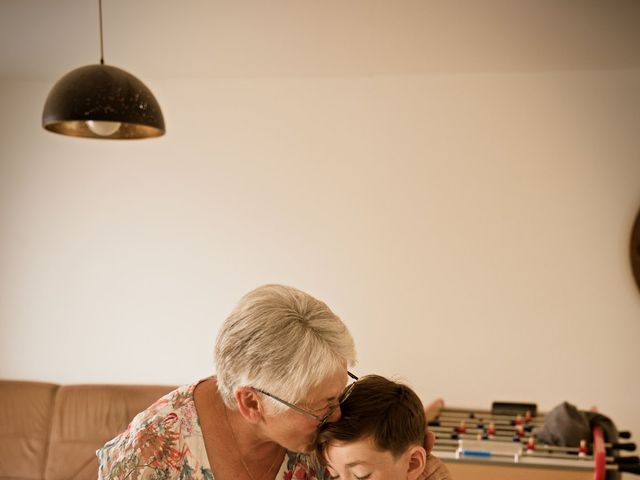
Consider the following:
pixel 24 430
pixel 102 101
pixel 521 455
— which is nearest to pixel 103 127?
pixel 102 101

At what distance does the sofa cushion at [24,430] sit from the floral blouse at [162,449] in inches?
106

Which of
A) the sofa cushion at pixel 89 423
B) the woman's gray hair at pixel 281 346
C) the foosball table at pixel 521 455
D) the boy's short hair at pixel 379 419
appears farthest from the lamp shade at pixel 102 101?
the sofa cushion at pixel 89 423

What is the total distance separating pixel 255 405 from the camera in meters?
1.95

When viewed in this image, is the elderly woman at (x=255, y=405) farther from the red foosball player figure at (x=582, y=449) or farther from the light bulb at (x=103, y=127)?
the red foosball player figure at (x=582, y=449)

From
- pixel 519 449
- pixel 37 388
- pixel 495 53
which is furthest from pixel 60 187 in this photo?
pixel 519 449

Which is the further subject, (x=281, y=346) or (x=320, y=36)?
(x=320, y=36)

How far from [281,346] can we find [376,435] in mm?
342

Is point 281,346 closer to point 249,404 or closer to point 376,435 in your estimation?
point 249,404

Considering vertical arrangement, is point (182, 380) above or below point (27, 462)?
above

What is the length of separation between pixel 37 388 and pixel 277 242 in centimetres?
148

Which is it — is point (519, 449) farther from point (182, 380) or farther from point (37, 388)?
point (37, 388)

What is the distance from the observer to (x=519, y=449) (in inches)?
137

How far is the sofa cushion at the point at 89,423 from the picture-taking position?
446cm

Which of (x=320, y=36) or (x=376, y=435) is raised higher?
(x=320, y=36)
